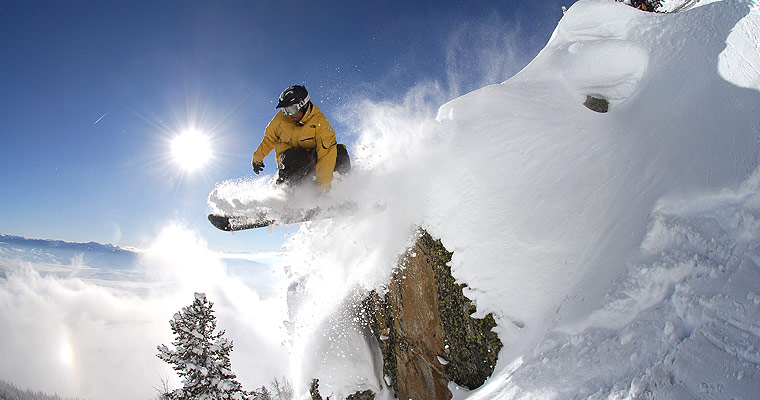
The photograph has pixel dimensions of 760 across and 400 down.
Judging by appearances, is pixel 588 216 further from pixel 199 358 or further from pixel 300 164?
pixel 199 358

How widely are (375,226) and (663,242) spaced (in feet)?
14.8

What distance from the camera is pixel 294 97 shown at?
593 cm

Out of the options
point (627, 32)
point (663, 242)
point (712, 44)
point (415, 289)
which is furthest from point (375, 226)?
point (627, 32)

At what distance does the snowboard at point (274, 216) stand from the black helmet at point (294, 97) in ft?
6.61

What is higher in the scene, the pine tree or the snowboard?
the pine tree

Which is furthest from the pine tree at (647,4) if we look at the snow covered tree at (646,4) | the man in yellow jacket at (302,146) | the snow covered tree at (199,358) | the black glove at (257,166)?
the snow covered tree at (199,358)

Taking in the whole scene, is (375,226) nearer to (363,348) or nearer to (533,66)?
(363,348)

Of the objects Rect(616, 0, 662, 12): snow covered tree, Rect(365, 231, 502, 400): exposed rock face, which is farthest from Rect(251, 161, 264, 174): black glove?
Rect(616, 0, 662, 12): snow covered tree

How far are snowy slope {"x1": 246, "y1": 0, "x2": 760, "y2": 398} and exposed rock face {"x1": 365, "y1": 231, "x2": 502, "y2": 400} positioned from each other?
0.33m

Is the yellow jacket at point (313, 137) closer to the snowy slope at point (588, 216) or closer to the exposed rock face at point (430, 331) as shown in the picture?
the snowy slope at point (588, 216)

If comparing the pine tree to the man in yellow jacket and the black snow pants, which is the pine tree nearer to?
the black snow pants

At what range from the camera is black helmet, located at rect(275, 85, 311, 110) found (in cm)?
591

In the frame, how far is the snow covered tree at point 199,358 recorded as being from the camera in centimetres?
1148

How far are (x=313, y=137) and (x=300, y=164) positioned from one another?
→ 0.58 meters
